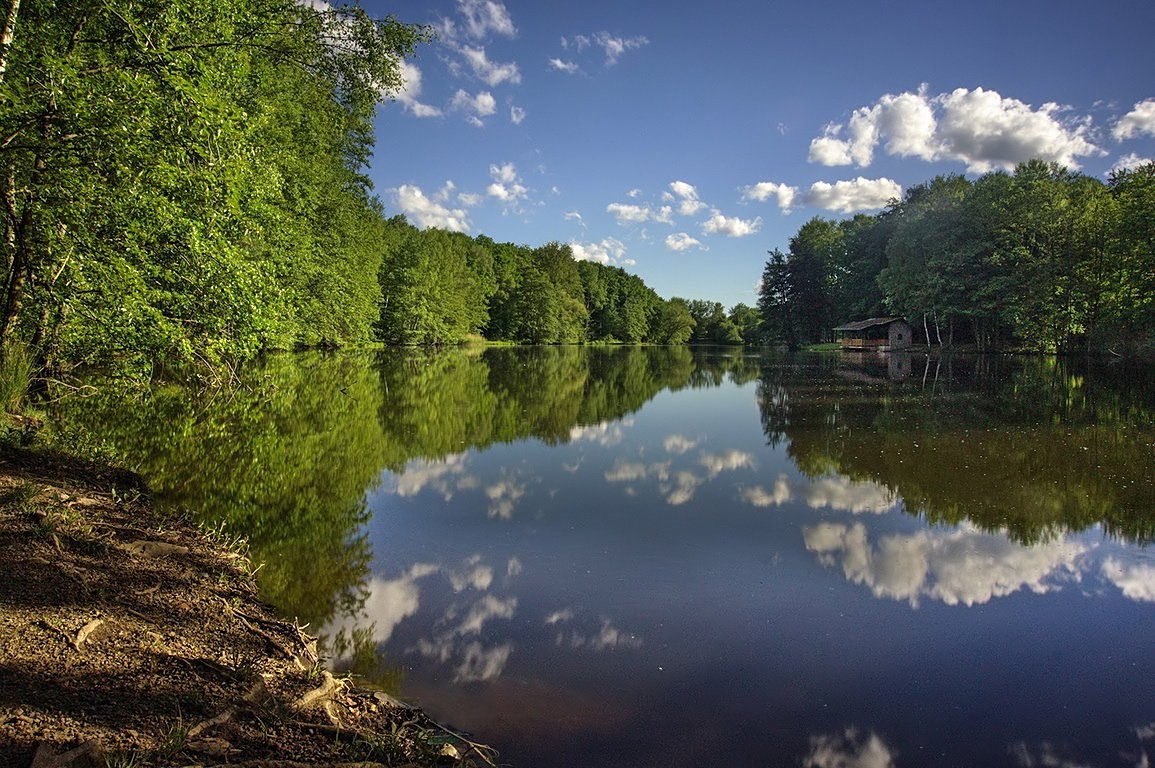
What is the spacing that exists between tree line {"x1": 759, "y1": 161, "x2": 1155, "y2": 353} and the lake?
38.2 m

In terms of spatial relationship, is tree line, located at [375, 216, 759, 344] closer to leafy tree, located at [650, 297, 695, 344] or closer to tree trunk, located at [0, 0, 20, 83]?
leafy tree, located at [650, 297, 695, 344]

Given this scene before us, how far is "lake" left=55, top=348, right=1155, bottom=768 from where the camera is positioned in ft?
12.9

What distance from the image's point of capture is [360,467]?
10727mm

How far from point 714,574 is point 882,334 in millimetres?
68852

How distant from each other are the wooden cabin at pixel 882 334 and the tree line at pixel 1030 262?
135 cm

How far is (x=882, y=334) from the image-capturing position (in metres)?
66.3

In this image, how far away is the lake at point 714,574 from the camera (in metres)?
3.92

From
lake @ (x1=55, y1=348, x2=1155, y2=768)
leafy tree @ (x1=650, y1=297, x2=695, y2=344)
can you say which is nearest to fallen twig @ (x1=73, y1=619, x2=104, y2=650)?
lake @ (x1=55, y1=348, x2=1155, y2=768)

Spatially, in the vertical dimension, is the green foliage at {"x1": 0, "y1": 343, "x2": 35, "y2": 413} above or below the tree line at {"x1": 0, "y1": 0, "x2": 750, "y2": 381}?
below

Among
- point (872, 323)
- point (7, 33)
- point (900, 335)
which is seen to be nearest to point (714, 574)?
point (7, 33)

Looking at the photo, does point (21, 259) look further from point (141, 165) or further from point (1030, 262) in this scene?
point (1030, 262)

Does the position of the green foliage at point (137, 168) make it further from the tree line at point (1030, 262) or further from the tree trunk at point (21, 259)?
the tree line at point (1030, 262)

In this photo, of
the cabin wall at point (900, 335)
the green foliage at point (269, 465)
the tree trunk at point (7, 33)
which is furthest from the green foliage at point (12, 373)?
the cabin wall at point (900, 335)

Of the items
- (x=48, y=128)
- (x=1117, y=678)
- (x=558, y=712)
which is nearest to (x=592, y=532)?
(x=558, y=712)
